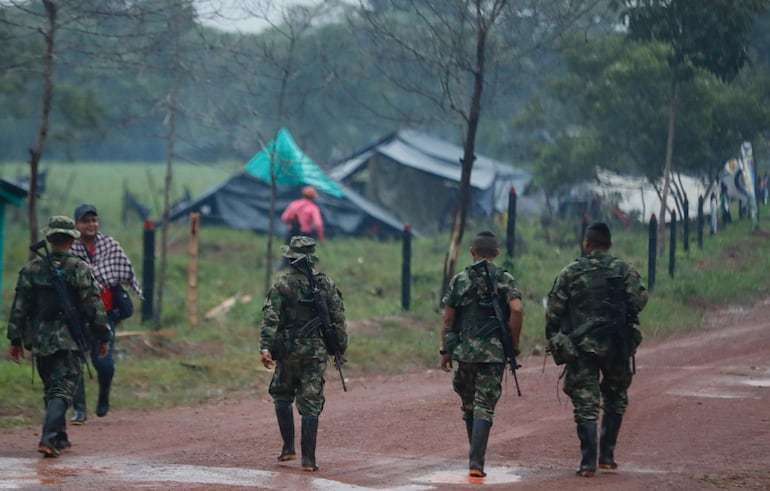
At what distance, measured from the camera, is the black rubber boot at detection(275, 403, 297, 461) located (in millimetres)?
8359

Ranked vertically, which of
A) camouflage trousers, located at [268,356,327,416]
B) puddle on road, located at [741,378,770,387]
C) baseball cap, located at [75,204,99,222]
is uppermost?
baseball cap, located at [75,204,99,222]

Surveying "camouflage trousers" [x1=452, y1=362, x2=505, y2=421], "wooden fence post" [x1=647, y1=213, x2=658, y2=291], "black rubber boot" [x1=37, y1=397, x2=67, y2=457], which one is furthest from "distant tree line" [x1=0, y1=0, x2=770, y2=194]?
"camouflage trousers" [x1=452, y1=362, x2=505, y2=421]

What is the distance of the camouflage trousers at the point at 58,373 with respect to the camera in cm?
859

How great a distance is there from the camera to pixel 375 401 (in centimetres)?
1201

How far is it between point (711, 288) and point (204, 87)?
348 inches

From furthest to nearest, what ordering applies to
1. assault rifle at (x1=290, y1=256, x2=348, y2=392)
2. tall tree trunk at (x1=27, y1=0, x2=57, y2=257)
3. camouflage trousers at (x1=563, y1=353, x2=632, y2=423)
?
1. tall tree trunk at (x1=27, y1=0, x2=57, y2=257)
2. assault rifle at (x1=290, y1=256, x2=348, y2=392)
3. camouflage trousers at (x1=563, y1=353, x2=632, y2=423)

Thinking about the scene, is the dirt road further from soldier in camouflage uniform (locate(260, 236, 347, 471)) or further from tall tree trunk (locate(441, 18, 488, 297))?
tall tree trunk (locate(441, 18, 488, 297))

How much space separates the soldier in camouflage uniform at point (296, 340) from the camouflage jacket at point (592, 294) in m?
1.58

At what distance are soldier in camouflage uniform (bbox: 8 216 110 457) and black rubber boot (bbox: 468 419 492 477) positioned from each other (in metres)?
2.86

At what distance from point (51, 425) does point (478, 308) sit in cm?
314

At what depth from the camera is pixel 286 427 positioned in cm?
837

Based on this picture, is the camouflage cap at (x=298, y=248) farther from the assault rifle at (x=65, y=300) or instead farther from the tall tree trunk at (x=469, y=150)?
the tall tree trunk at (x=469, y=150)

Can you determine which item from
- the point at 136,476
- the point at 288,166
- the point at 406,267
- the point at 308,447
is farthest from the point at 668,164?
the point at 136,476

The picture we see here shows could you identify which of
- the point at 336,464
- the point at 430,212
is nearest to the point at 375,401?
the point at 336,464
